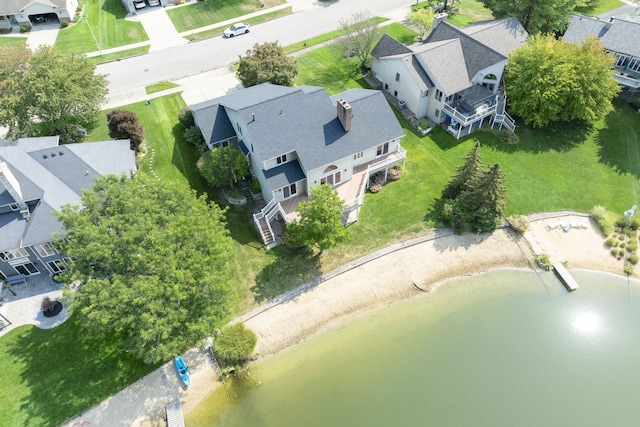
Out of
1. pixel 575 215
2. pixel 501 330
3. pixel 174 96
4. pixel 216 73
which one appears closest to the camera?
pixel 501 330

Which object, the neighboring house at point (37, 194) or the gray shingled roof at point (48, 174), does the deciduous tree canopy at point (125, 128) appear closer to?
the gray shingled roof at point (48, 174)

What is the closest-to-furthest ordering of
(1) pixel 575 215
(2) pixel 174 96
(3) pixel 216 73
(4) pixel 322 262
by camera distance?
1. (4) pixel 322 262
2. (1) pixel 575 215
3. (2) pixel 174 96
4. (3) pixel 216 73

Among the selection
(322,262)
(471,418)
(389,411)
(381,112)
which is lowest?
(471,418)

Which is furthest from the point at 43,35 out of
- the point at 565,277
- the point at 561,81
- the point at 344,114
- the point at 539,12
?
the point at 565,277

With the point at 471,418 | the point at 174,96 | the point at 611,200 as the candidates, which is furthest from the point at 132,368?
the point at 611,200

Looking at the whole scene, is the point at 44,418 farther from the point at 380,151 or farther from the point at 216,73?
the point at 216,73

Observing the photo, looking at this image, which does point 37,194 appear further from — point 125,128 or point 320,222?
point 320,222
